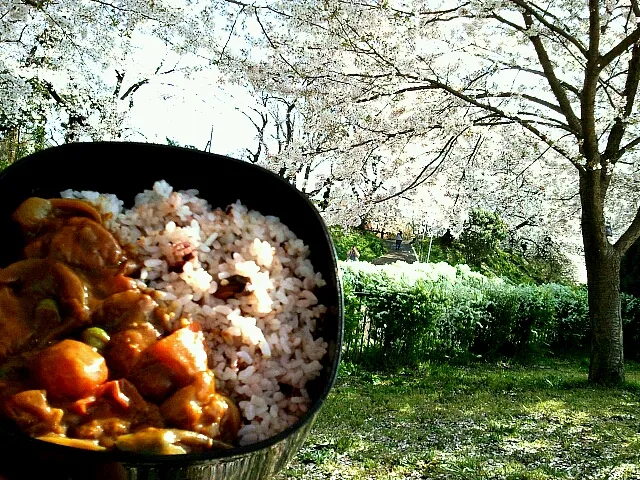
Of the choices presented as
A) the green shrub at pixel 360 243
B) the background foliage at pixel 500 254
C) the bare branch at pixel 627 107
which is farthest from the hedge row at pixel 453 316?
the green shrub at pixel 360 243

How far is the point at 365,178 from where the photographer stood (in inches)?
366

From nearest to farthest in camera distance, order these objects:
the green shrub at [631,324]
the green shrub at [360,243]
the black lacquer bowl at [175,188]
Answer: the black lacquer bowl at [175,188] → the green shrub at [631,324] → the green shrub at [360,243]

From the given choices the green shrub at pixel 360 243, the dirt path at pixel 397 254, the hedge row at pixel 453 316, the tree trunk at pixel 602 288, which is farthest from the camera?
the dirt path at pixel 397 254

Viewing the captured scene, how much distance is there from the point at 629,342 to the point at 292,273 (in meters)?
10.1

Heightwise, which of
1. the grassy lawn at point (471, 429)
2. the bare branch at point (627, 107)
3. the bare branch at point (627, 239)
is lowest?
the grassy lawn at point (471, 429)

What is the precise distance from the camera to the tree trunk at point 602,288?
22.4ft

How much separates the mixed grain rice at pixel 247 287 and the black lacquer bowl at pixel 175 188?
4 centimetres

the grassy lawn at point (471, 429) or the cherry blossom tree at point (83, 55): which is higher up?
the cherry blossom tree at point (83, 55)

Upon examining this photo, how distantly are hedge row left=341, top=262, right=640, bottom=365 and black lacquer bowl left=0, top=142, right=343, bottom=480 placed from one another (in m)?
5.71

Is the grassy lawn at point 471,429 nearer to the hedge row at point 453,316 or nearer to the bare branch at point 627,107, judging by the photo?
the hedge row at point 453,316

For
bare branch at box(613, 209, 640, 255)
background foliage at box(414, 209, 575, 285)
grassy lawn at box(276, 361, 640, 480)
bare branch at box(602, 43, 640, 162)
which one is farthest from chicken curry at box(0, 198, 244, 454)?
background foliage at box(414, 209, 575, 285)

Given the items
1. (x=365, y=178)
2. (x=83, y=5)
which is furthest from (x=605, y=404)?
(x=83, y=5)

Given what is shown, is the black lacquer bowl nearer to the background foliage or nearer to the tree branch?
the tree branch

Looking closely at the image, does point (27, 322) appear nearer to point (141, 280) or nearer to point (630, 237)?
point (141, 280)
